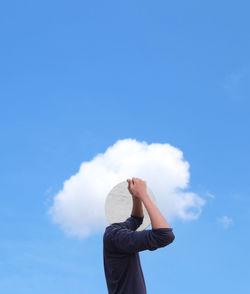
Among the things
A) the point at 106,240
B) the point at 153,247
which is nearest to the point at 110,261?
the point at 106,240

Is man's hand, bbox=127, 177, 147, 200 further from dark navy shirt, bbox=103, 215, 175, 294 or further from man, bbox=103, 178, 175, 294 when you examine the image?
dark navy shirt, bbox=103, 215, 175, 294

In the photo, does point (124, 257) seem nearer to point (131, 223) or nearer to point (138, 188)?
point (131, 223)

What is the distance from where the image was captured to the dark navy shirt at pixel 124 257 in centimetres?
516

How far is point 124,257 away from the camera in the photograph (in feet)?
17.8

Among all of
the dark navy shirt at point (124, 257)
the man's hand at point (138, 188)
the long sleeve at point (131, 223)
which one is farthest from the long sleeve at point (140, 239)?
the man's hand at point (138, 188)

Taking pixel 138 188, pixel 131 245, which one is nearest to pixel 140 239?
pixel 131 245

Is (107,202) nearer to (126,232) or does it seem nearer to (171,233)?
(126,232)

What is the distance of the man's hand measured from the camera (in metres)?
5.36

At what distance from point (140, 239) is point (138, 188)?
637 mm

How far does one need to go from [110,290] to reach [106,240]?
65 cm

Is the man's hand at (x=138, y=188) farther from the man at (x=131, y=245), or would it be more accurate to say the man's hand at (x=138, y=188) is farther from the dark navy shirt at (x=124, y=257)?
the dark navy shirt at (x=124, y=257)

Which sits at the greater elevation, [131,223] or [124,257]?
[131,223]

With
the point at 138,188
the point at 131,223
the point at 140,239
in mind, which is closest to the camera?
the point at 140,239

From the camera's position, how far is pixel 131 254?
5.40 metres
